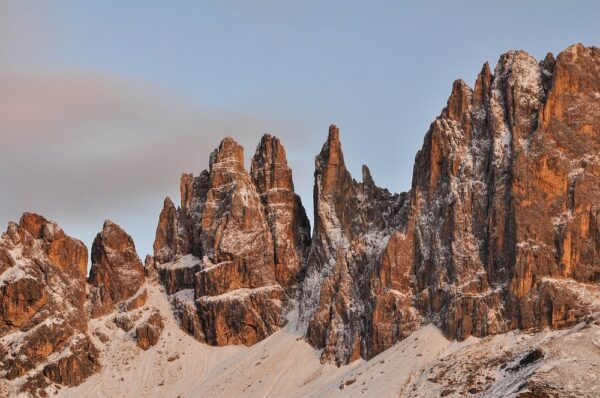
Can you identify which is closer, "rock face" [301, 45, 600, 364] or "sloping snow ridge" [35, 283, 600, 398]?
"sloping snow ridge" [35, 283, 600, 398]

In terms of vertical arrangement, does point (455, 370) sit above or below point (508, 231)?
below

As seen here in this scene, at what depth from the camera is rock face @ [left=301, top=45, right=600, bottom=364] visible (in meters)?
178

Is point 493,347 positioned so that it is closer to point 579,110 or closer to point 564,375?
point 564,375

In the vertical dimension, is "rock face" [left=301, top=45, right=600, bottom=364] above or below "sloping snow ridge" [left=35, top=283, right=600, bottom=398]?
above

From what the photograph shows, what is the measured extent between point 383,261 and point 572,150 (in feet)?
116

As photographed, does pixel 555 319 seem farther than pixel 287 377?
No

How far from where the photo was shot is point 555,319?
171m

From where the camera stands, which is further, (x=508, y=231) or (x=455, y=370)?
(x=508, y=231)

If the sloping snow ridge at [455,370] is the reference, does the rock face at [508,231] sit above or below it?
above

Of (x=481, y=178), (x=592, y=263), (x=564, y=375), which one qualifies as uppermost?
(x=481, y=178)

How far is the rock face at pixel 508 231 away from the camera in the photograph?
178500 millimetres

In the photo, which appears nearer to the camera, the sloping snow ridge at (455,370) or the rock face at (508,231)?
the sloping snow ridge at (455,370)

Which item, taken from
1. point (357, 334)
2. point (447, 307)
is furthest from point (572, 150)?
point (357, 334)

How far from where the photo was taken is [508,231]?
608 ft
